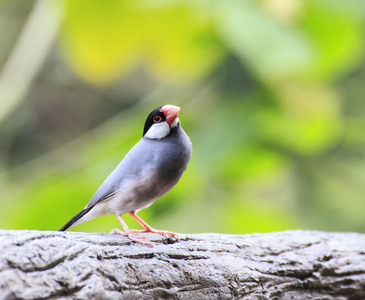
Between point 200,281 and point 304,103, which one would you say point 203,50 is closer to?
point 304,103

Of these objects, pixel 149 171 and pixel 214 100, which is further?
pixel 214 100

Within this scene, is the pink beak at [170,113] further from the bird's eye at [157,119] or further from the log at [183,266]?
the log at [183,266]

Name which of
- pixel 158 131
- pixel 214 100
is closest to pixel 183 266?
→ pixel 158 131

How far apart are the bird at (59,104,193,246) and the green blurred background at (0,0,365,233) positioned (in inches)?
44.2

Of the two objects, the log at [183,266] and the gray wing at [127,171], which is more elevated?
the gray wing at [127,171]

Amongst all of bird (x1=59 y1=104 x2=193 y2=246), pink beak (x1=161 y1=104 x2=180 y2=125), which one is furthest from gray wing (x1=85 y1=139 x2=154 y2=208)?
pink beak (x1=161 y1=104 x2=180 y2=125)

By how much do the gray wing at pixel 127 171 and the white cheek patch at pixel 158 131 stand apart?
Result: 34mm

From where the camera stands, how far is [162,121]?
1.55 metres

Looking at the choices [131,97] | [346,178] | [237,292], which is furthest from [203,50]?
[237,292]

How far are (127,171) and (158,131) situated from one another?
161 mm

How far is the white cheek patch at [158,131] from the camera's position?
156cm

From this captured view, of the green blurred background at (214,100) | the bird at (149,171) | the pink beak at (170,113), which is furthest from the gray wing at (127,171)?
the green blurred background at (214,100)

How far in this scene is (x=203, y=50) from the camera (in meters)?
3.17

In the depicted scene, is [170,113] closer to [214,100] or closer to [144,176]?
[144,176]
